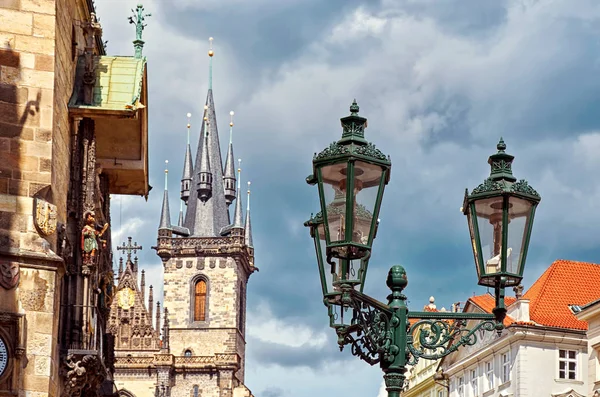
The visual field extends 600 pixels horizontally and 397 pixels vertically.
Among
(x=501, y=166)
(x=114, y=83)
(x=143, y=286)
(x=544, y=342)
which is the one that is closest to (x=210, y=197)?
(x=143, y=286)

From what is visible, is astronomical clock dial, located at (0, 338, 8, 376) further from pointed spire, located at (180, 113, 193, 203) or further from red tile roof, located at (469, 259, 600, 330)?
pointed spire, located at (180, 113, 193, 203)

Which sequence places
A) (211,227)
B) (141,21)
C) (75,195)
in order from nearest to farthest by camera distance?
(75,195) < (141,21) < (211,227)

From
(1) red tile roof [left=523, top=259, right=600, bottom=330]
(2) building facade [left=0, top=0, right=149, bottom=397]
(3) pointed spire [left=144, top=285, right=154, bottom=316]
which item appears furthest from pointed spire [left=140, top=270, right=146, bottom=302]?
(2) building facade [left=0, top=0, right=149, bottom=397]

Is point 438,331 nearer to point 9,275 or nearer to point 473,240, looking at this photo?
point 473,240

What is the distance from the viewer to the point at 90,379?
1658 cm

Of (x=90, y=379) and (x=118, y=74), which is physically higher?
(x=118, y=74)

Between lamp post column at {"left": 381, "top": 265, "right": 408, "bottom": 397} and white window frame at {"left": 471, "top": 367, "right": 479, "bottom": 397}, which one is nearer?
lamp post column at {"left": 381, "top": 265, "right": 408, "bottom": 397}

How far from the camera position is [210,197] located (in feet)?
305

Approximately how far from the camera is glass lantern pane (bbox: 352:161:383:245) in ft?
31.1

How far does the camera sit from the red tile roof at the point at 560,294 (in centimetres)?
4300

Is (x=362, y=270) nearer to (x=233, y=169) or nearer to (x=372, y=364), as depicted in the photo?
(x=372, y=364)

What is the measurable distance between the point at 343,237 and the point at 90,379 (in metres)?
7.94

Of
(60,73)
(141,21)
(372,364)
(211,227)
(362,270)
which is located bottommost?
(372,364)

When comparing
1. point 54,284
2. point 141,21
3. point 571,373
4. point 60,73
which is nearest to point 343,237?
point 54,284
